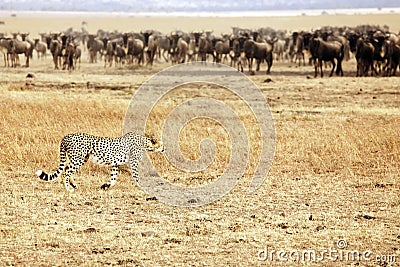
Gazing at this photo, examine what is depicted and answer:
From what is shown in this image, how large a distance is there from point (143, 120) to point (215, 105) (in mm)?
3268

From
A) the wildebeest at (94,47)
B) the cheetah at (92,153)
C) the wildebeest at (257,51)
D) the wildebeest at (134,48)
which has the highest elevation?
the cheetah at (92,153)

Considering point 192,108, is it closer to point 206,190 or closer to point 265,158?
point 265,158

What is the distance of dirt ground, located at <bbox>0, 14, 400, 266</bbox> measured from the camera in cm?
718

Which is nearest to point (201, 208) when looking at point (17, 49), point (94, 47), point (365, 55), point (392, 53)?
point (365, 55)

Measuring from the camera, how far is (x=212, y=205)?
29.9ft

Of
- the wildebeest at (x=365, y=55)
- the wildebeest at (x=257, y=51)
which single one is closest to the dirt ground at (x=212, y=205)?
the wildebeest at (x=365, y=55)

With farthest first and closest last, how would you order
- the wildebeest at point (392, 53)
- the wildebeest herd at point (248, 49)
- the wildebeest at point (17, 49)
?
1. the wildebeest at point (17, 49)
2. the wildebeest herd at point (248, 49)
3. the wildebeest at point (392, 53)

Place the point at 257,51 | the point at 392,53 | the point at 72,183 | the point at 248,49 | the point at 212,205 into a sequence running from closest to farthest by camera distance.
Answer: the point at 212,205
the point at 72,183
the point at 392,53
the point at 257,51
the point at 248,49

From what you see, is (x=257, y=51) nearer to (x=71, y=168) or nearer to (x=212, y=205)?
(x=71, y=168)

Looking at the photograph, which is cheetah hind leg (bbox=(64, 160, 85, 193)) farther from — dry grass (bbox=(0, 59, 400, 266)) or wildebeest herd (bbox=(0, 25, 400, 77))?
wildebeest herd (bbox=(0, 25, 400, 77))

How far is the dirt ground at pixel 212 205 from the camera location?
718 cm

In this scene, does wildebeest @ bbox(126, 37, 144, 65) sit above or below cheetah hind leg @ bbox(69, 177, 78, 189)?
below

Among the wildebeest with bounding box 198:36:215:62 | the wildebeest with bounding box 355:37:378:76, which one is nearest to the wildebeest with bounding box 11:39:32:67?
the wildebeest with bounding box 198:36:215:62

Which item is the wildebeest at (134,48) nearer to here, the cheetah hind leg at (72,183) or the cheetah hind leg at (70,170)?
the cheetah hind leg at (72,183)
